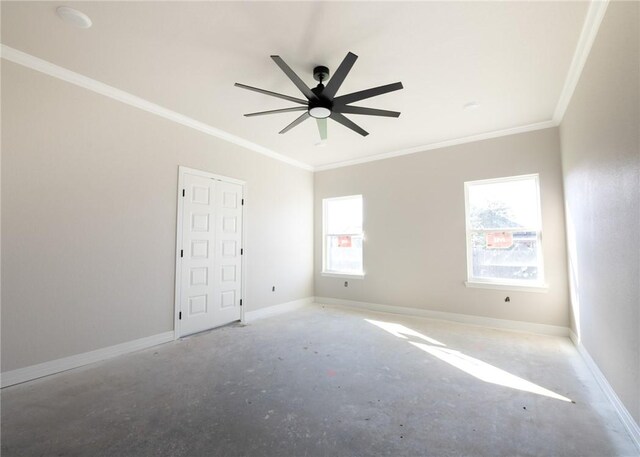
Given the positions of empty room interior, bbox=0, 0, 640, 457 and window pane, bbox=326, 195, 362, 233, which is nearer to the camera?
empty room interior, bbox=0, 0, 640, 457

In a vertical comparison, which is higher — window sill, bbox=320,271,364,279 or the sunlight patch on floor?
window sill, bbox=320,271,364,279

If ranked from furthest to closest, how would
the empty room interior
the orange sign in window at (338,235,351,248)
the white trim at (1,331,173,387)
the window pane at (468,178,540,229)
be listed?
1. the orange sign in window at (338,235,351,248)
2. the window pane at (468,178,540,229)
3. the white trim at (1,331,173,387)
4. the empty room interior

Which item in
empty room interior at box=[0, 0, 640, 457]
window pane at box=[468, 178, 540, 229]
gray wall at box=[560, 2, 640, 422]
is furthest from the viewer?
window pane at box=[468, 178, 540, 229]

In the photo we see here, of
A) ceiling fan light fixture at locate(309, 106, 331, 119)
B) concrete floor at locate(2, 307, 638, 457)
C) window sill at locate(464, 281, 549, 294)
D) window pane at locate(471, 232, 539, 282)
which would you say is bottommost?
concrete floor at locate(2, 307, 638, 457)

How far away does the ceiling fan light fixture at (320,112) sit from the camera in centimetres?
259

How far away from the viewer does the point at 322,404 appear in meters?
2.11

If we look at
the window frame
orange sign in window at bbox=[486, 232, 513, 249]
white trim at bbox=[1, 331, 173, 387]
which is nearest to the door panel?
white trim at bbox=[1, 331, 173, 387]

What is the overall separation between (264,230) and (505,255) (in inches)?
148

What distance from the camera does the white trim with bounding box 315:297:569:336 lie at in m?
3.71

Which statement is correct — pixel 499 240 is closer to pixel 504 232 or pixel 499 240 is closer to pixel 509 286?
pixel 504 232

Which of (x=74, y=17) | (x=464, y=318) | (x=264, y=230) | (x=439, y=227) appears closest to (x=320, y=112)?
(x=74, y=17)

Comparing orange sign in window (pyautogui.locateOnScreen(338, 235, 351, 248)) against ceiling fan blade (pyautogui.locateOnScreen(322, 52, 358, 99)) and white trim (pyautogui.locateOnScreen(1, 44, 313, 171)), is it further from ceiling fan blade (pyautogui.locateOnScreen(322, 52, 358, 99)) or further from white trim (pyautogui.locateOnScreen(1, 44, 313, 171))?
ceiling fan blade (pyautogui.locateOnScreen(322, 52, 358, 99))

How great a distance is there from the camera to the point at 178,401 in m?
2.15

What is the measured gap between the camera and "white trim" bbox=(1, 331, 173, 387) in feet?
7.80
